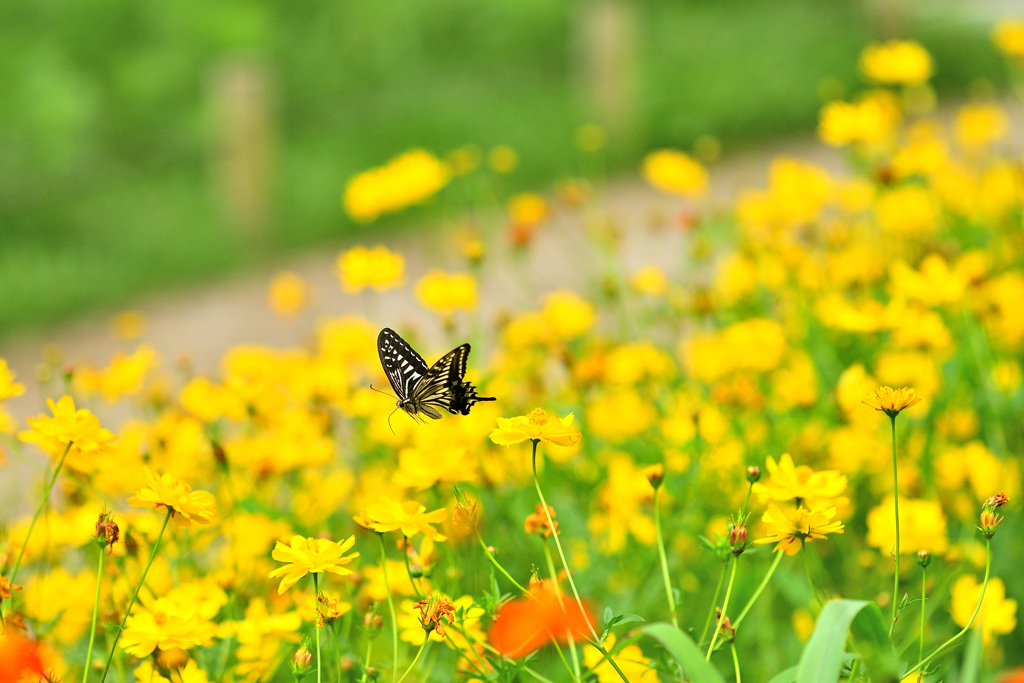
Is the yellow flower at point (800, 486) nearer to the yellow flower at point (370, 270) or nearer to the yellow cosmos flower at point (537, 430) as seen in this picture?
the yellow cosmos flower at point (537, 430)

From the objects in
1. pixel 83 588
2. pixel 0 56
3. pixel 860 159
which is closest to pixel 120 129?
pixel 0 56

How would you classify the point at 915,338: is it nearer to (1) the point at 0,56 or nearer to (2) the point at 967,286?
(2) the point at 967,286

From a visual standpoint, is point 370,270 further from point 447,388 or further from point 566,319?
point 447,388

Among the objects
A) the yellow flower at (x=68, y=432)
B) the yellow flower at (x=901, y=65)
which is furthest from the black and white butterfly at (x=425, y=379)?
the yellow flower at (x=901, y=65)

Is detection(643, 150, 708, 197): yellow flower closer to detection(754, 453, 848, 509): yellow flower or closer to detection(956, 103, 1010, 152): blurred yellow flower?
detection(956, 103, 1010, 152): blurred yellow flower

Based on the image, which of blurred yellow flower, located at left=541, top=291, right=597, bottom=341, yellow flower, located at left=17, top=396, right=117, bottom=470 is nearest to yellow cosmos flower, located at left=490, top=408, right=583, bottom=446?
yellow flower, located at left=17, top=396, right=117, bottom=470
